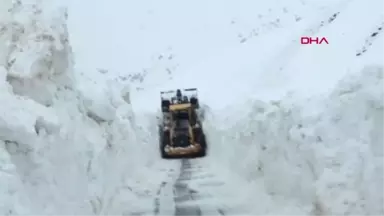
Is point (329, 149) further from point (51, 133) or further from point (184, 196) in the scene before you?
point (184, 196)

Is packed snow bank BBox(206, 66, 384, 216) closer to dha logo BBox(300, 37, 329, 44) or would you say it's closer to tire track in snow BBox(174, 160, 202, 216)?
tire track in snow BBox(174, 160, 202, 216)

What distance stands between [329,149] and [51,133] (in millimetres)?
3835

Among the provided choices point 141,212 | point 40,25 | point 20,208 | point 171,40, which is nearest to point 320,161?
point 141,212

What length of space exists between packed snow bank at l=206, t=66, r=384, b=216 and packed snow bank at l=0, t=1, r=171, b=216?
8.97 feet

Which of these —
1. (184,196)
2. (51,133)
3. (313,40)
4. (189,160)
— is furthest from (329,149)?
(313,40)

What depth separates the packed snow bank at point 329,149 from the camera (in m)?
7.55

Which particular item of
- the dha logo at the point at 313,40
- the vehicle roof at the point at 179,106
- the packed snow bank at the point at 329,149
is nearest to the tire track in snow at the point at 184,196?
the packed snow bank at the point at 329,149

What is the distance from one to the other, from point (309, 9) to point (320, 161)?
109 ft

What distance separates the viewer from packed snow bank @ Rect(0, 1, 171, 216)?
6473 millimetres

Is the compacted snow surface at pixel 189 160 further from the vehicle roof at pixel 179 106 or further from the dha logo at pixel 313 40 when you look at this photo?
the vehicle roof at pixel 179 106

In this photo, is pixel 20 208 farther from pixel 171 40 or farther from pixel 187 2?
pixel 187 2

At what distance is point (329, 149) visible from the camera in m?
8.41

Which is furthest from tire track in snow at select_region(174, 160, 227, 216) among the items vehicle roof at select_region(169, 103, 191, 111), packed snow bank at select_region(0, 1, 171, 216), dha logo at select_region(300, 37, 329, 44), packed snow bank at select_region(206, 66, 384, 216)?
dha logo at select_region(300, 37, 329, 44)

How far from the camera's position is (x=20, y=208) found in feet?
18.5
